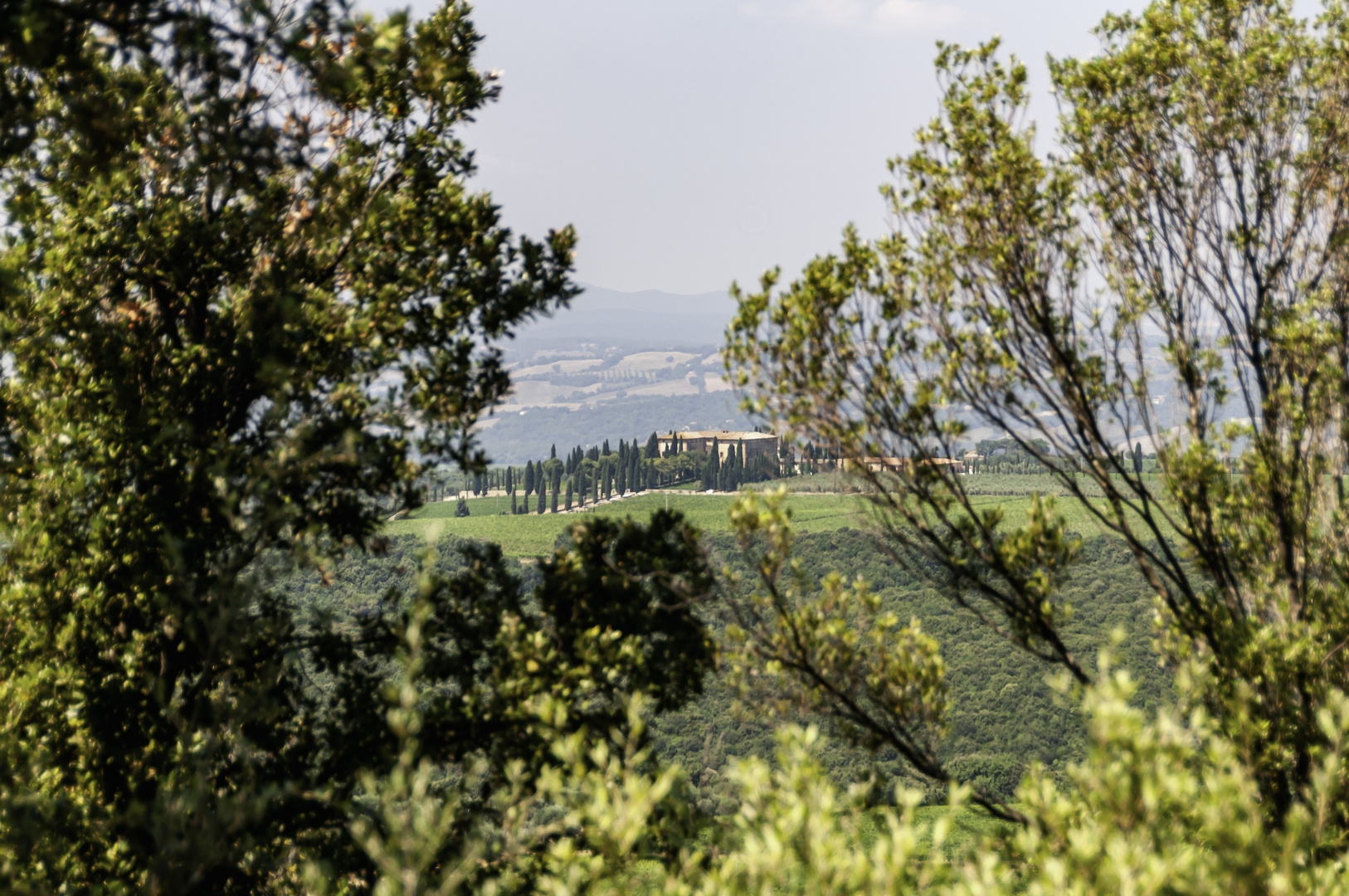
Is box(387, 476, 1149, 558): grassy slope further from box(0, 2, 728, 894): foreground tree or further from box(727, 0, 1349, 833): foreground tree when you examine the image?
box(0, 2, 728, 894): foreground tree

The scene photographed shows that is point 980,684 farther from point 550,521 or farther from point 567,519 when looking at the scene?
point 550,521

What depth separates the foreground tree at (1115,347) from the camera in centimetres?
787

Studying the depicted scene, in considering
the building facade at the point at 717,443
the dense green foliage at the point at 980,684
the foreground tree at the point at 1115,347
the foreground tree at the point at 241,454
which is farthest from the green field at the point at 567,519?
the foreground tree at the point at 241,454

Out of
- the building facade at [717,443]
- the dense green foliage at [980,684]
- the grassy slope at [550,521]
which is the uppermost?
the building facade at [717,443]

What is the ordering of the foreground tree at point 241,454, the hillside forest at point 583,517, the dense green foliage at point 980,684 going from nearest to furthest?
1. the hillside forest at point 583,517
2. the foreground tree at point 241,454
3. the dense green foliage at point 980,684

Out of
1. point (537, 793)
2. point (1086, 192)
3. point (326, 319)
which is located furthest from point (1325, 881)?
point (1086, 192)

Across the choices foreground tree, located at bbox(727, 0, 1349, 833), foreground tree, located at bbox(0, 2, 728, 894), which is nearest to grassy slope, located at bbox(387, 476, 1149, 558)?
foreground tree, located at bbox(727, 0, 1349, 833)

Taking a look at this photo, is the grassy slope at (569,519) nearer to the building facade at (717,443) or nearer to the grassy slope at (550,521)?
the grassy slope at (550,521)

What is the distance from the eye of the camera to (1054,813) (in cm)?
426

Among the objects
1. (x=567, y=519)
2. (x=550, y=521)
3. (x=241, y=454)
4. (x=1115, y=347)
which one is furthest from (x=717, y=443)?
(x=241, y=454)

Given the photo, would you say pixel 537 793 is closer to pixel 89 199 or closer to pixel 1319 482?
pixel 89 199

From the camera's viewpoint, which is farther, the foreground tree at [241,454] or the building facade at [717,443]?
the building facade at [717,443]

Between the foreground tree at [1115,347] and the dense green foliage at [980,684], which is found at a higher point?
the foreground tree at [1115,347]

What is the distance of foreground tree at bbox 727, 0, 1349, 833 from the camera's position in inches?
310
